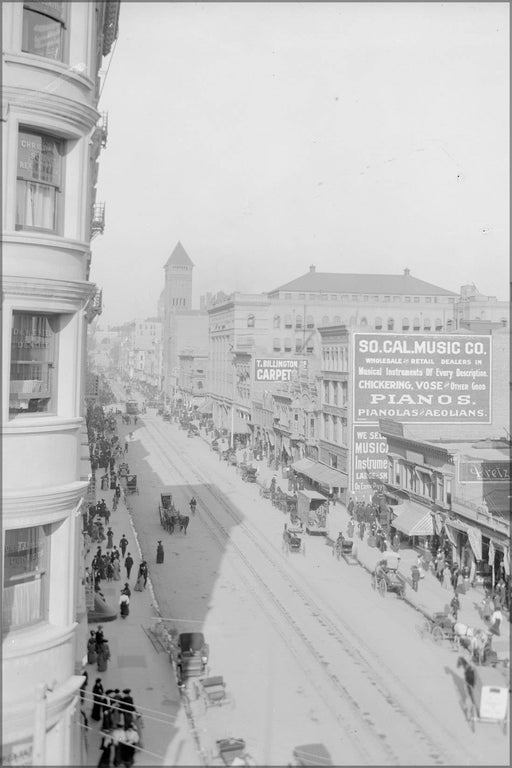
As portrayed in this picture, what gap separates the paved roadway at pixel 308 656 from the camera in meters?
15.8

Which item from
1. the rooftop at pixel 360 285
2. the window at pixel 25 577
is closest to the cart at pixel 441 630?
the window at pixel 25 577

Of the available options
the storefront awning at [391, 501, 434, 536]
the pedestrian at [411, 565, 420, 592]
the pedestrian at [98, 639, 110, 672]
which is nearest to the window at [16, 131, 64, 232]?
the pedestrian at [98, 639, 110, 672]

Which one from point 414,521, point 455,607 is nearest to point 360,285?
point 414,521

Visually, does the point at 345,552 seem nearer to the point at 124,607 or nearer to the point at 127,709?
the point at 124,607

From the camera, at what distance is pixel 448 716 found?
17.0 m

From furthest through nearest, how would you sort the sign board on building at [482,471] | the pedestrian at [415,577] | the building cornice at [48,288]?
1. the sign board on building at [482,471]
2. the pedestrian at [415,577]
3. the building cornice at [48,288]

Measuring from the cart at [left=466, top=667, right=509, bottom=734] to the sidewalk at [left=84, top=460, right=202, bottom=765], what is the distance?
6079 millimetres

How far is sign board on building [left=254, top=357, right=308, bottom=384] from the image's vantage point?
75750 mm

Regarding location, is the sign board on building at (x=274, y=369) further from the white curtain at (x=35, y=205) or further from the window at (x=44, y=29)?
the window at (x=44, y=29)

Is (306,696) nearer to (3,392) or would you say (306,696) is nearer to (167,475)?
(3,392)

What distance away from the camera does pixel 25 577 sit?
9914 millimetres

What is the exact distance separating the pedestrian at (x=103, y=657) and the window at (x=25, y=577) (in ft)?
35.5

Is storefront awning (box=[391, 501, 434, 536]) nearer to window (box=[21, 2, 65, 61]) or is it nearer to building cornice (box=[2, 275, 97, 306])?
building cornice (box=[2, 275, 97, 306])

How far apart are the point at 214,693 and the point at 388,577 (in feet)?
39.1
